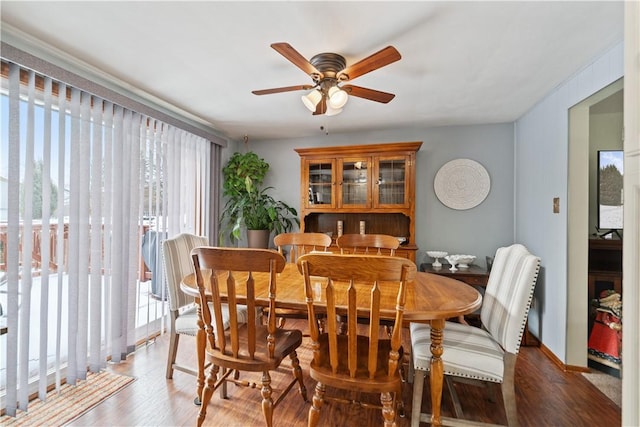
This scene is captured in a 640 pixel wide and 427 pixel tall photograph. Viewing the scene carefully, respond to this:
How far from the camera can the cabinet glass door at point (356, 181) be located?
3602mm

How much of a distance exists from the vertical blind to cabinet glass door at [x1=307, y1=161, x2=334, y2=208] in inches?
65.6

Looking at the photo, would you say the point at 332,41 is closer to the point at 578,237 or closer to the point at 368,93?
the point at 368,93

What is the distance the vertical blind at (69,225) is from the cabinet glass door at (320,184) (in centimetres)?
167

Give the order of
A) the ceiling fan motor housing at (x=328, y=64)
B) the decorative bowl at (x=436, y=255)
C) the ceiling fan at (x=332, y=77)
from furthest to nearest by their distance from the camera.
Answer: the decorative bowl at (x=436, y=255)
the ceiling fan motor housing at (x=328, y=64)
the ceiling fan at (x=332, y=77)

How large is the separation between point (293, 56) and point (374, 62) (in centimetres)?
45

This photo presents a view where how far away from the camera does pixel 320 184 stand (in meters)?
3.78

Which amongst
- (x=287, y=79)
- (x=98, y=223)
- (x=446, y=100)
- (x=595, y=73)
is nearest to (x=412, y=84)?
(x=446, y=100)

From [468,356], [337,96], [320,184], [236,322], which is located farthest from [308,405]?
Answer: [320,184]

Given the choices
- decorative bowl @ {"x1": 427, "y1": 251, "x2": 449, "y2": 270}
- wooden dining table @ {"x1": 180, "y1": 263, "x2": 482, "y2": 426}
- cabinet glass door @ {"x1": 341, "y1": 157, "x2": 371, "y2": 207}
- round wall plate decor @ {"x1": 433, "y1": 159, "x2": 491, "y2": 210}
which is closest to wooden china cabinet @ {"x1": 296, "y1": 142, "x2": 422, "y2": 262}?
cabinet glass door @ {"x1": 341, "y1": 157, "x2": 371, "y2": 207}

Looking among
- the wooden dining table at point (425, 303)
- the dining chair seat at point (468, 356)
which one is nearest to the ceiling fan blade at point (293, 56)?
the wooden dining table at point (425, 303)

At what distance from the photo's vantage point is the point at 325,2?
150 cm

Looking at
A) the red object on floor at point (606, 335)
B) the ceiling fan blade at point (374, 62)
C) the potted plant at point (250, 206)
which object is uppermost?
the ceiling fan blade at point (374, 62)

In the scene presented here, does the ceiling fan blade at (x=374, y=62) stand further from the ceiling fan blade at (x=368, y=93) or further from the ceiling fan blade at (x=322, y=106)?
the ceiling fan blade at (x=322, y=106)

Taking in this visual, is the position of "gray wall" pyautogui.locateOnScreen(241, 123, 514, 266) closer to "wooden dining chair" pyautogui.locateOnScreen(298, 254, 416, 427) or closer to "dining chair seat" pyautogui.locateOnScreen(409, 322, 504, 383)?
"dining chair seat" pyautogui.locateOnScreen(409, 322, 504, 383)
